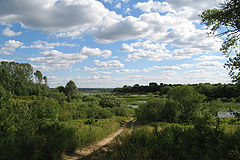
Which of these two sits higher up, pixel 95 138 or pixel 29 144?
pixel 29 144

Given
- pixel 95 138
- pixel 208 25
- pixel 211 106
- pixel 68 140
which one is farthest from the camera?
pixel 211 106

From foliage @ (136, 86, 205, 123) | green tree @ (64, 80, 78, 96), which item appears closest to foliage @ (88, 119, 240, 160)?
foliage @ (136, 86, 205, 123)

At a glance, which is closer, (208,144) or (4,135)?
(208,144)

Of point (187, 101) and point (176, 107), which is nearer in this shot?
point (176, 107)

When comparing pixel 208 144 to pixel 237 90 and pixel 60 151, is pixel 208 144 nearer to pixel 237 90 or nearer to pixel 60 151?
pixel 237 90

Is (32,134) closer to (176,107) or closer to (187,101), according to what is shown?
(176,107)

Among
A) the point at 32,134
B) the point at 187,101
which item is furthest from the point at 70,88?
the point at 32,134

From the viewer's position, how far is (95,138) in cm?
1315

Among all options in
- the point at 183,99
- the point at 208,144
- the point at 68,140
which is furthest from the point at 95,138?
the point at 183,99

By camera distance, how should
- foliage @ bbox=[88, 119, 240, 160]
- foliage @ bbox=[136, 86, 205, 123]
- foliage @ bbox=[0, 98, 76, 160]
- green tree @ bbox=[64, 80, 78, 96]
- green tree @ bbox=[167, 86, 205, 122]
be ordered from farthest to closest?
green tree @ bbox=[64, 80, 78, 96]
foliage @ bbox=[136, 86, 205, 123]
green tree @ bbox=[167, 86, 205, 122]
foliage @ bbox=[0, 98, 76, 160]
foliage @ bbox=[88, 119, 240, 160]

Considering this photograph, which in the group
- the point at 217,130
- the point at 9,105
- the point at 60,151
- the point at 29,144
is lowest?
the point at 60,151

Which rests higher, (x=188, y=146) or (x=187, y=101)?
(x=188, y=146)

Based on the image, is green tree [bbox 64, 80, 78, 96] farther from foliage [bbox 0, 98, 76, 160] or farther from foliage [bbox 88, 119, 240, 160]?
foliage [bbox 88, 119, 240, 160]

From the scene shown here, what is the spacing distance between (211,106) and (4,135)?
30.0 meters
